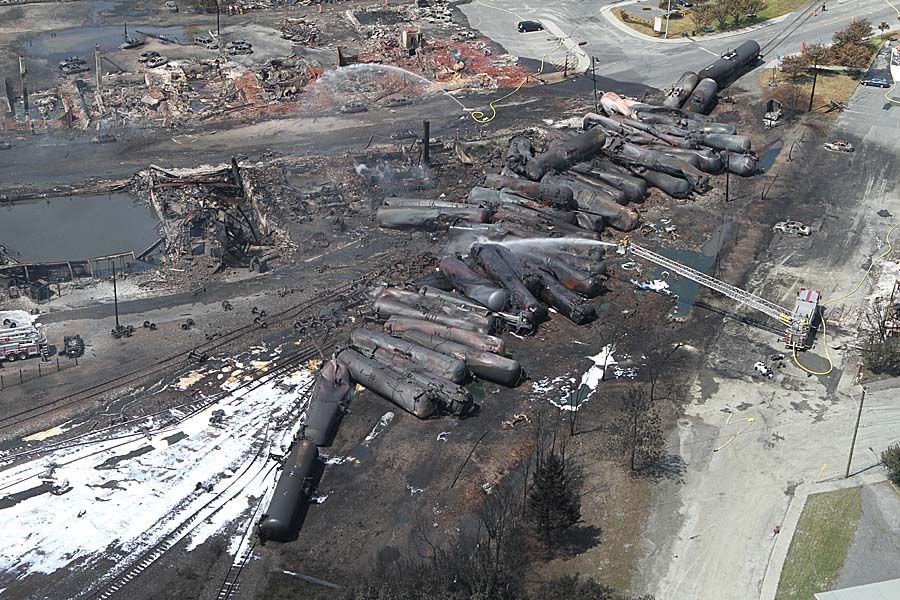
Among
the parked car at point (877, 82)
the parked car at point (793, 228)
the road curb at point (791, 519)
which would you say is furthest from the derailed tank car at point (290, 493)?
the parked car at point (877, 82)

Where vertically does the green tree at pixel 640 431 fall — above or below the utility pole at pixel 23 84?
below

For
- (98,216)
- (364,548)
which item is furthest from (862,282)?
(98,216)

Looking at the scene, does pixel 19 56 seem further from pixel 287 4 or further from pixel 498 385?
pixel 498 385

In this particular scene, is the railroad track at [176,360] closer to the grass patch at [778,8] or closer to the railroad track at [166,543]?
the railroad track at [166,543]

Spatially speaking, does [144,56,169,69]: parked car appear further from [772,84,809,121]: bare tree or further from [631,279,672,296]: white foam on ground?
[772,84,809,121]: bare tree

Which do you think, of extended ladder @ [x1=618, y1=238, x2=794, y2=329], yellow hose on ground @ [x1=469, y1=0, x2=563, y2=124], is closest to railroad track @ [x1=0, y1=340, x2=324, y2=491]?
extended ladder @ [x1=618, y1=238, x2=794, y2=329]

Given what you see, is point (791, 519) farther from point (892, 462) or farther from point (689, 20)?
point (689, 20)

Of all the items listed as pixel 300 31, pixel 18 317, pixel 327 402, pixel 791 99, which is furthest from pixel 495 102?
pixel 18 317
